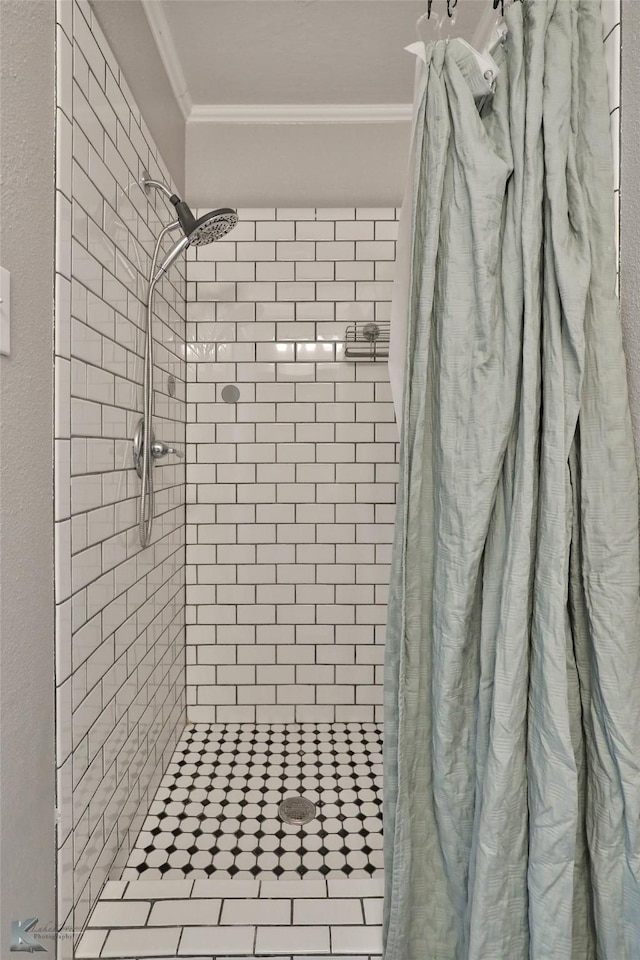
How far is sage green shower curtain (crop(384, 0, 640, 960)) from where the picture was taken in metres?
0.83

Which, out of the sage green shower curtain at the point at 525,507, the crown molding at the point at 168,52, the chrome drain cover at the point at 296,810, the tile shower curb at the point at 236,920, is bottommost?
the chrome drain cover at the point at 296,810

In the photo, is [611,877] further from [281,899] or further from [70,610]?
[70,610]

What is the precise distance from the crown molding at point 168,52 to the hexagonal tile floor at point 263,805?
7.68 ft

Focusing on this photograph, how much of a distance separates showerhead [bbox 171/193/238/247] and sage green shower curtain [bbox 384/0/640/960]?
74cm

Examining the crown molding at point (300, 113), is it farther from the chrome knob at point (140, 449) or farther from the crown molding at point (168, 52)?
the chrome knob at point (140, 449)

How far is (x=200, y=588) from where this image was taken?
227cm

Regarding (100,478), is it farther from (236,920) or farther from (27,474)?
(236,920)

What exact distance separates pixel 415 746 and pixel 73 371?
3.12ft

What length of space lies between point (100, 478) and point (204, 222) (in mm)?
753

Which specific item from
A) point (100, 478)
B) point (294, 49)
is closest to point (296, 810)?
point (100, 478)

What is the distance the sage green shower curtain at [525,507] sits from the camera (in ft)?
2.72

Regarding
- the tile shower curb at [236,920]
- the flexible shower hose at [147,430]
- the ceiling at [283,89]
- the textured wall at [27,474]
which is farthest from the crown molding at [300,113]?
the tile shower curb at [236,920]

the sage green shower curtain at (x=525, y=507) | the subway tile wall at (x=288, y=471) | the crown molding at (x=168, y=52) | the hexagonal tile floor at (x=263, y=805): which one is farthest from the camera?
the subway tile wall at (x=288, y=471)

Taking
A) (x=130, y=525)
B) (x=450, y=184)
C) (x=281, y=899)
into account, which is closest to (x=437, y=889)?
(x=281, y=899)
